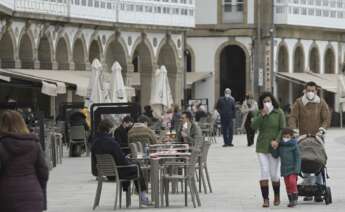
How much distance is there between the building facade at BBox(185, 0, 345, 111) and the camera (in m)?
66.4

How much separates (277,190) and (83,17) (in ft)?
104

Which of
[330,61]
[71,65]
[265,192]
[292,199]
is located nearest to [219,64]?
[330,61]

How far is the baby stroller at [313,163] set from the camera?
62.6 ft

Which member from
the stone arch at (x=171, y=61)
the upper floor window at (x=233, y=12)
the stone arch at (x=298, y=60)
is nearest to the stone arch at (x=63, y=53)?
the stone arch at (x=171, y=61)

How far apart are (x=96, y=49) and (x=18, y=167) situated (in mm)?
43203

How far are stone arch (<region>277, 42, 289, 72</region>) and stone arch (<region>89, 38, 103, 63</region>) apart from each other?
51.8ft

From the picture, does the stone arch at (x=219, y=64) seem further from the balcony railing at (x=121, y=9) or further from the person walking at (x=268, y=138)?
the person walking at (x=268, y=138)

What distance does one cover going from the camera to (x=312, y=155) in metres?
19.2

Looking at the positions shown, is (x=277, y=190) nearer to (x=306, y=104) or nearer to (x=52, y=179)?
(x=306, y=104)

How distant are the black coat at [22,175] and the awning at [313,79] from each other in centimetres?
5425

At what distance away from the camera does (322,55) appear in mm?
72312

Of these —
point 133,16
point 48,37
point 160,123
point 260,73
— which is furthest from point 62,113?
point 260,73

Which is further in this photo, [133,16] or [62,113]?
[133,16]

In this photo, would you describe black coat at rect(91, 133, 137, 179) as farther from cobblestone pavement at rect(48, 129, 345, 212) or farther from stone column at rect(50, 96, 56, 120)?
stone column at rect(50, 96, 56, 120)
